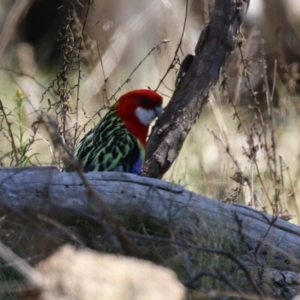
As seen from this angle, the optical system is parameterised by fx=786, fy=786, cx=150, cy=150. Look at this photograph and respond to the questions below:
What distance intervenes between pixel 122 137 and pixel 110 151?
0.59ft

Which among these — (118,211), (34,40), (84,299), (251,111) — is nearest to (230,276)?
(118,211)

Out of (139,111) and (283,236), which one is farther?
(139,111)

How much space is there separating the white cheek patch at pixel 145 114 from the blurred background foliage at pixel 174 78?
24cm

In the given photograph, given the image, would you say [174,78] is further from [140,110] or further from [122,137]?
[122,137]

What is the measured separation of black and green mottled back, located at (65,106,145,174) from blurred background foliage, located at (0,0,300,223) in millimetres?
213

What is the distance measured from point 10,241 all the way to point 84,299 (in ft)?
2.66

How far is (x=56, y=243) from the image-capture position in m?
2.89

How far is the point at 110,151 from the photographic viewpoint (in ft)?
13.5

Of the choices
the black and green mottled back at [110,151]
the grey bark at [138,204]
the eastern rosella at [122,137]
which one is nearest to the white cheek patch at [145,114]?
the eastern rosella at [122,137]

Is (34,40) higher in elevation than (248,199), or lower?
higher

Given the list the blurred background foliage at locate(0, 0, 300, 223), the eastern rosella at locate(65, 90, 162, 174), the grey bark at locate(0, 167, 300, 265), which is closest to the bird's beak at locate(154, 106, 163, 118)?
the eastern rosella at locate(65, 90, 162, 174)

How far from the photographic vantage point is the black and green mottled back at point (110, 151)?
4.07 m

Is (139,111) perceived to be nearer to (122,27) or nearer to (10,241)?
(10,241)

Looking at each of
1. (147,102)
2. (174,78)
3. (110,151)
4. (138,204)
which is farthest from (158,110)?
(174,78)
